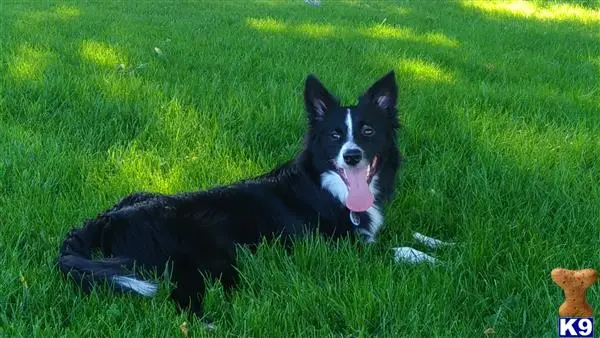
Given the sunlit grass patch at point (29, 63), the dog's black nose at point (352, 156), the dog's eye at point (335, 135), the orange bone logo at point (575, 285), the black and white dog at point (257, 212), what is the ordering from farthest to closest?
the sunlit grass patch at point (29, 63)
the dog's eye at point (335, 135)
the dog's black nose at point (352, 156)
the black and white dog at point (257, 212)
the orange bone logo at point (575, 285)

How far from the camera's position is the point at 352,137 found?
351 centimetres

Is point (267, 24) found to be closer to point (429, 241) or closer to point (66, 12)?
point (66, 12)

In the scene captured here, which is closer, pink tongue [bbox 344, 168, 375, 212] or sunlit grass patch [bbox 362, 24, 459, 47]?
pink tongue [bbox 344, 168, 375, 212]

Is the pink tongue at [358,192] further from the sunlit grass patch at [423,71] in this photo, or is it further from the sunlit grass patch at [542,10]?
the sunlit grass patch at [542,10]

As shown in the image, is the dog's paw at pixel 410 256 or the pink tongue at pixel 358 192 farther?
the pink tongue at pixel 358 192

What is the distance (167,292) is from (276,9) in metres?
9.76

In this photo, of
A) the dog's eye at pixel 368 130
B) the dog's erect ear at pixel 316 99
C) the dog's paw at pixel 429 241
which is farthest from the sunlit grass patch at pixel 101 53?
the dog's paw at pixel 429 241

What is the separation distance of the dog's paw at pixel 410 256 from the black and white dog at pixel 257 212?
0.85 feet

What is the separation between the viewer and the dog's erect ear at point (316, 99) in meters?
3.63

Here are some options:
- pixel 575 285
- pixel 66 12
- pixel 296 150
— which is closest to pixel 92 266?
pixel 575 285

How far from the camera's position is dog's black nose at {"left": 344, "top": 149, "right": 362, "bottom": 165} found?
11.1ft

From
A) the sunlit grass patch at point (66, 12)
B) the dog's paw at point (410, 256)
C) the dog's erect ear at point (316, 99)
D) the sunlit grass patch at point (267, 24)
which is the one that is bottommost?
the sunlit grass patch at point (66, 12)

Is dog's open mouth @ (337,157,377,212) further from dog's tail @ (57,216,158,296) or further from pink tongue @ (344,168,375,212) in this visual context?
dog's tail @ (57,216,158,296)

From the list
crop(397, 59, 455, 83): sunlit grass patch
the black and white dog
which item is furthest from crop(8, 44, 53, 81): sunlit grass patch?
crop(397, 59, 455, 83): sunlit grass patch
